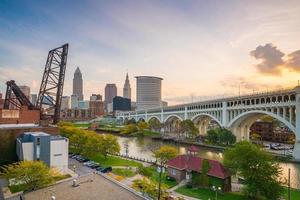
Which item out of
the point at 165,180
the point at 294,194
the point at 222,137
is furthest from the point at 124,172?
the point at 222,137

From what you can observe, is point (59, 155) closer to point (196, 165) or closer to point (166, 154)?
point (166, 154)

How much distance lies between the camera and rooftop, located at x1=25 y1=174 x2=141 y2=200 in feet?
50.3

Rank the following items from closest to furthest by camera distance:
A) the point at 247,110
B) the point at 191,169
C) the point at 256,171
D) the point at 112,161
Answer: the point at 256,171, the point at 191,169, the point at 112,161, the point at 247,110

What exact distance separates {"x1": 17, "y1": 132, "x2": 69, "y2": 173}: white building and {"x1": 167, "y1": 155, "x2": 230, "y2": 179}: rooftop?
1274 cm

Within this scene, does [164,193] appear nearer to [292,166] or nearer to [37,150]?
[37,150]

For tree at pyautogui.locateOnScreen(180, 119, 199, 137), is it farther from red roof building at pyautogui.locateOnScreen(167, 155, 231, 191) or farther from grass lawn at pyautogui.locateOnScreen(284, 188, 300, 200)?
grass lawn at pyautogui.locateOnScreen(284, 188, 300, 200)

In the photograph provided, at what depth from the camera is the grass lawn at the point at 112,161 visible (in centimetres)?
3478

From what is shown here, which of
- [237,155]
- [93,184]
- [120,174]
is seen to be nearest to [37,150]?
[120,174]

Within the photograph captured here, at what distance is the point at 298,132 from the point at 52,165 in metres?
Result: 39.3

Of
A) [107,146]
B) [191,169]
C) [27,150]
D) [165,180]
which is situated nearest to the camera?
[191,169]

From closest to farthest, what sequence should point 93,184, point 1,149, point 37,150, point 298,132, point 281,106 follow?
point 93,184 < point 37,150 < point 1,149 < point 298,132 < point 281,106

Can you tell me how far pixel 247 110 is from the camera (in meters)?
55.3

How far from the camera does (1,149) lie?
29.2 metres

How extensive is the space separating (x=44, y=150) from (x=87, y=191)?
13782mm
